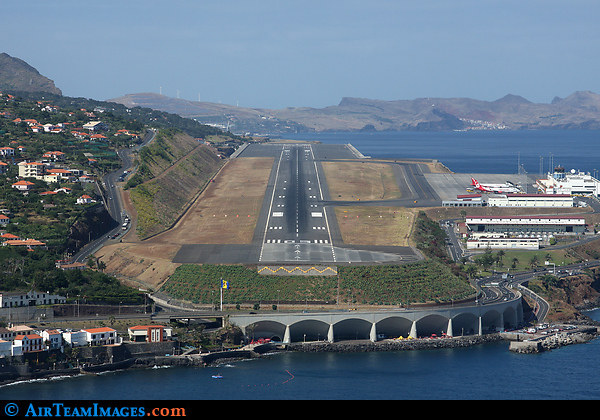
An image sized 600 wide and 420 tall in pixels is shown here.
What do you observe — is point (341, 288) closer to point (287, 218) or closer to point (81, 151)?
point (287, 218)

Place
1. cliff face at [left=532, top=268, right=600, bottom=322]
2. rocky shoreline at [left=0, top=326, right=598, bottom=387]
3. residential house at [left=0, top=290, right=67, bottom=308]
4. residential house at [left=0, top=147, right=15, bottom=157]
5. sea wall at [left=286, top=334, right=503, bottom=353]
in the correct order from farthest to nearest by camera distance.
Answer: residential house at [left=0, top=147, right=15, bottom=157], cliff face at [left=532, top=268, right=600, bottom=322], sea wall at [left=286, top=334, right=503, bottom=353], residential house at [left=0, top=290, right=67, bottom=308], rocky shoreline at [left=0, top=326, right=598, bottom=387]

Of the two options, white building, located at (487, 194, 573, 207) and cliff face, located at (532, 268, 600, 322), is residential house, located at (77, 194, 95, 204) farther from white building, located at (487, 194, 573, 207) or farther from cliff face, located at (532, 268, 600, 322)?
white building, located at (487, 194, 573, 207)

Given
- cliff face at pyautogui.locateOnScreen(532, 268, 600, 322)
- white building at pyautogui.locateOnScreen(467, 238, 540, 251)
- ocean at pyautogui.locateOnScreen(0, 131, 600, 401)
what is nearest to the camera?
ocean at pyautogui.locateOnScreen(0, 131, 600, 401)

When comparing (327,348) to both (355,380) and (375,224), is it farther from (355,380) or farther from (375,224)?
(375,224)

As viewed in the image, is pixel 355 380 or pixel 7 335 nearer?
pixel 355 380

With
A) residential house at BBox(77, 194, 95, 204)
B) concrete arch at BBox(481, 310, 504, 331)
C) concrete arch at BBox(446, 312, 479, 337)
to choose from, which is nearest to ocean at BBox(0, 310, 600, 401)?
concrete arch at BBox(446, 312, 479, 337)

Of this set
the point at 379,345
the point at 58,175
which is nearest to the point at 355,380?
the point at 379,345
